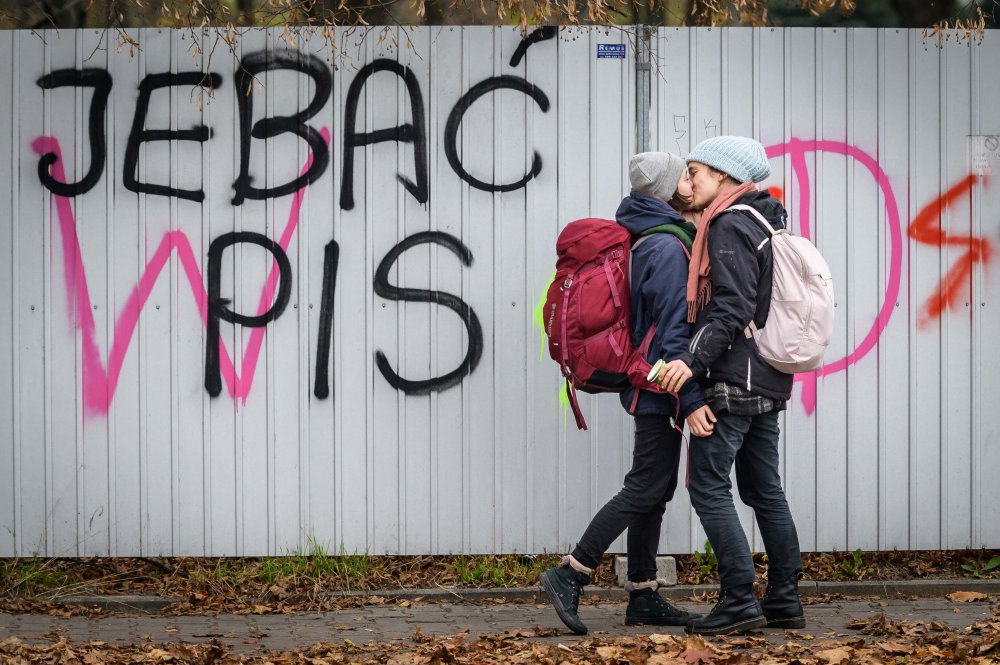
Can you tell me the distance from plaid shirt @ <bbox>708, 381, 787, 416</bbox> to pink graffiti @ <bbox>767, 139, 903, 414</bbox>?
106 cm

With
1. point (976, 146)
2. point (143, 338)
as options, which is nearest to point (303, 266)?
point (143, 338)

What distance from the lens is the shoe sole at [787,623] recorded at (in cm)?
479

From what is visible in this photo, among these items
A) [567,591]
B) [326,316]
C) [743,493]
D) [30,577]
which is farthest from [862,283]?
[30,577]

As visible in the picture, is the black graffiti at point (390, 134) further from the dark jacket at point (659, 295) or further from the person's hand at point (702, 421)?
the person's hand at point (702, 421)

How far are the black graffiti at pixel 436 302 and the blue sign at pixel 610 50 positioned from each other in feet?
3.56

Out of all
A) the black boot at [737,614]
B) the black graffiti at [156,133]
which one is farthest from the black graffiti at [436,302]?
the black boot at [737,614]

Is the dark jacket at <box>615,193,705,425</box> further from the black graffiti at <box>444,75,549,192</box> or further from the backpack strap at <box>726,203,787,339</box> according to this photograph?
the black graffiti at <box>444,75,549,192</box>

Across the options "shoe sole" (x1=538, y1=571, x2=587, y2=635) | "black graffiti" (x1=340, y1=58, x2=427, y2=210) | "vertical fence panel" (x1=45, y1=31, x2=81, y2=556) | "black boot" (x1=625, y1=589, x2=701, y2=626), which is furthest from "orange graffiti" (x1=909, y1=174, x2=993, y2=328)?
"vertical fence panel" (x1=45, y1=31, x2=81, y2=556)

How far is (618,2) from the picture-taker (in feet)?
19.5

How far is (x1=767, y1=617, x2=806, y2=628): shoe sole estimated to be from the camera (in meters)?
4.79

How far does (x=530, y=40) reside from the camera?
5.50m

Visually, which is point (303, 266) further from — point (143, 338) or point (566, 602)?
point (566, 602)

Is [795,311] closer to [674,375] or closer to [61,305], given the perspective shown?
[674,375]

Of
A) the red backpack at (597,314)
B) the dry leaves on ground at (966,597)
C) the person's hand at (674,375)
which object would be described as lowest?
the dry leaves on ground at (966,597)
